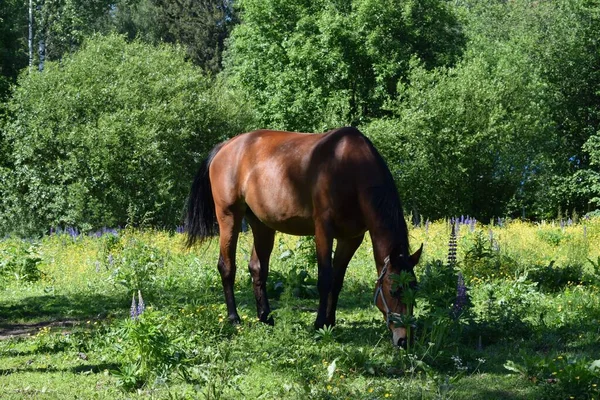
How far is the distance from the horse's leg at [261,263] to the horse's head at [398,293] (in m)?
2.04

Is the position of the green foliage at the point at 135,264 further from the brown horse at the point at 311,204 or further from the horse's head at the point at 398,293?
the horse's head at the point at 398,293

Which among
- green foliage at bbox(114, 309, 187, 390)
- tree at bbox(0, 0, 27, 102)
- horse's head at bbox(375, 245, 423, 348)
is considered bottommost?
green foliage at bbox(114, 309, 187, 390)

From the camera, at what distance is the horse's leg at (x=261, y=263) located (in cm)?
846

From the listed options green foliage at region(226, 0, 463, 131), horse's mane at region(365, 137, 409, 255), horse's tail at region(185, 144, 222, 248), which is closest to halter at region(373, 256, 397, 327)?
horse's mane at region(365, 137, 409, 255)

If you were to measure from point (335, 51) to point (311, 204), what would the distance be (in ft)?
84.1

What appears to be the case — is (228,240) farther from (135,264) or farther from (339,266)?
(135,264)

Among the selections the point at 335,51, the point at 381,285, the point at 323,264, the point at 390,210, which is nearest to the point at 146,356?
the point at 381,285

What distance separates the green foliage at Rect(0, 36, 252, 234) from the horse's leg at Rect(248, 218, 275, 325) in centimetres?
1382

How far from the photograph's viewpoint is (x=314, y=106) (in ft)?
110

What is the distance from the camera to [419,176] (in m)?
28.4

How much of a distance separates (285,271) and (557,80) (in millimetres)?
27365

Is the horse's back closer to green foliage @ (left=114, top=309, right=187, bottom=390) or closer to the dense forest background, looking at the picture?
green foliage @ (left=114, top=309, right=187, bottom=390)

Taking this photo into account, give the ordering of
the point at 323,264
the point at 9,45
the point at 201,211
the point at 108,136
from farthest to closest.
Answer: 1. the point at 9,45
2. the point at 108,136
3. the point at 201,211
4. the point at 323,264

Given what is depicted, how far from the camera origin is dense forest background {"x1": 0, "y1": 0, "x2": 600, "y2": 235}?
942 inches
